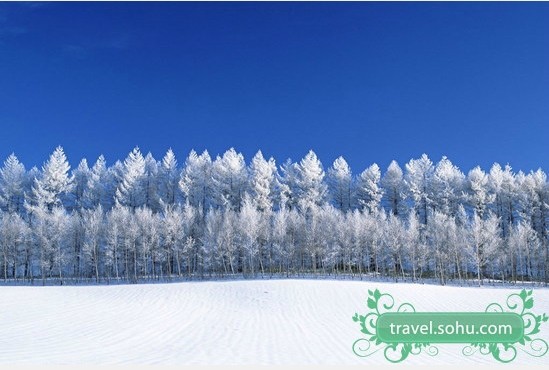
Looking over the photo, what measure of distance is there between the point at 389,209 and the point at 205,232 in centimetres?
2822

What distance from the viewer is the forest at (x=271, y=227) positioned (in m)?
49.4

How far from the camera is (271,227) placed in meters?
52.1

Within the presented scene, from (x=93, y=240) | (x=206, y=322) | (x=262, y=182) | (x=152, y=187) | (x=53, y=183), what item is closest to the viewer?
(x=206, y=322)

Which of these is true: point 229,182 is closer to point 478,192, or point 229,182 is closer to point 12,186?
point 12,186

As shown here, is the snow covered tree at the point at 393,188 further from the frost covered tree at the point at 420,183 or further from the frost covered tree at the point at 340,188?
the frost covered tree at the point at 340,188

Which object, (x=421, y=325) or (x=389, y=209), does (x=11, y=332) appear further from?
(x=389, y=209)

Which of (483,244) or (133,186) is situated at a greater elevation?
(133,186)

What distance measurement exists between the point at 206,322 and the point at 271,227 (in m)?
29.7

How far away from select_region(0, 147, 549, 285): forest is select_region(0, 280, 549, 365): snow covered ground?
14542 mm

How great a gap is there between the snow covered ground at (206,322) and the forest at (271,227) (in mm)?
14542

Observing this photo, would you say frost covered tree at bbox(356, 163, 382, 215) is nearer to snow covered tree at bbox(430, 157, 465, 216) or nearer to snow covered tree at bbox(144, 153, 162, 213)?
snow covered tree at bbox(430, 157, 465, 216)

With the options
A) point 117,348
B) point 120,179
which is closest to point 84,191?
point 120,179

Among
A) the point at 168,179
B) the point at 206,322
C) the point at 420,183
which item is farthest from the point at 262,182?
the point at 206,322

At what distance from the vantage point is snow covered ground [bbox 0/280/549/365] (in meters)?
14.1
